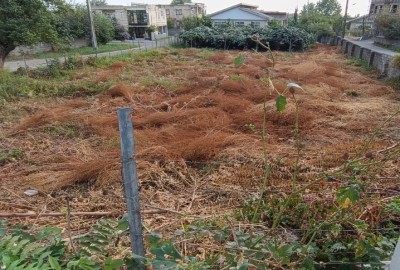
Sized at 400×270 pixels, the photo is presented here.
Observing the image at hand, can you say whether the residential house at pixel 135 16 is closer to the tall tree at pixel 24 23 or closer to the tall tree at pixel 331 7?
the tall tree at pixel 24 23

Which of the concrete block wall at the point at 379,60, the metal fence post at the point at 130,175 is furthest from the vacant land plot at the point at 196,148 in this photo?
the concrete block wall at the point at 379,60

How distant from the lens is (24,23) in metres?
9.47

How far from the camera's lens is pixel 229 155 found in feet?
12.5

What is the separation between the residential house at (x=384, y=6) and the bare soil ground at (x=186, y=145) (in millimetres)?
23997

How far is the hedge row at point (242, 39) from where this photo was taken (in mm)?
20062

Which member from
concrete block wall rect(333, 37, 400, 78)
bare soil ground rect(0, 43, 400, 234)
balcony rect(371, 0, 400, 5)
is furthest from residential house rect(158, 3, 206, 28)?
bare soil ground rect(0, 43, 400, 234)

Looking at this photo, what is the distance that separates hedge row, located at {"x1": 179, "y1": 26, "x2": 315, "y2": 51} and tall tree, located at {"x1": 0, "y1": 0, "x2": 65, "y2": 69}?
11762 millimetres

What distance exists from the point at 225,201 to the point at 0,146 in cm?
371

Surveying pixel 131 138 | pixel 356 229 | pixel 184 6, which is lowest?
pixel 356 229

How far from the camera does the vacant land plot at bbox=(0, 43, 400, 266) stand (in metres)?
2.57

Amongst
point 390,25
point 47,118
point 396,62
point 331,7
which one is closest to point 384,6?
point 390,25

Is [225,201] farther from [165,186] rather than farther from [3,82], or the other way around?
[3,82]

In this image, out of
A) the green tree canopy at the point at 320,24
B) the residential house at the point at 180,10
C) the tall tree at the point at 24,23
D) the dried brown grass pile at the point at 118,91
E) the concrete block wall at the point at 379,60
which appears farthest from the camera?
the residential house at the point at 180,10

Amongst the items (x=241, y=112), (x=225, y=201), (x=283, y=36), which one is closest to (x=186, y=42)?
(x=283, y=36)
